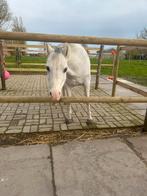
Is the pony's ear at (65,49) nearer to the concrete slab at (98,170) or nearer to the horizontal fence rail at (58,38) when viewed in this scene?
the horizontal fence rail at (58,38)

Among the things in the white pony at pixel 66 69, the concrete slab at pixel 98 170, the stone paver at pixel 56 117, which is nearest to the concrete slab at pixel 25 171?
the concrete slab at pixel 98 170

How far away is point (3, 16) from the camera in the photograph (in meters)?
21.2

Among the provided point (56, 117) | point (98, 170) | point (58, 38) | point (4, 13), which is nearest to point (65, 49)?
point (58, 38)

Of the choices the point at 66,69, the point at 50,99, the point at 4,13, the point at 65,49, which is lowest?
the point at 50,99

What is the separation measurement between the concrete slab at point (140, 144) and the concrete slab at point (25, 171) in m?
1.09

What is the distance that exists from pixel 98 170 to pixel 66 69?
1145mm

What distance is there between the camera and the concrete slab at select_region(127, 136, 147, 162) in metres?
2.23

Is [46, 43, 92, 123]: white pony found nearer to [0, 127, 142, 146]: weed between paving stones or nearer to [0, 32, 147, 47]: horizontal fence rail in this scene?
[0, 32, 147, 47]: horizontal fence rail

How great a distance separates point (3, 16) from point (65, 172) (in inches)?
908

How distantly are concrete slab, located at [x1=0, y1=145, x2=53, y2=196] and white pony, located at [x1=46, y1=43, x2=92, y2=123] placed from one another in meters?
0.70

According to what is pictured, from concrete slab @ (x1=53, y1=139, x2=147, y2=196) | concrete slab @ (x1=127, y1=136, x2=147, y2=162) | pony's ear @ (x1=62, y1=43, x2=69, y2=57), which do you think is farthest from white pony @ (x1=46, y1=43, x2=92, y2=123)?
concrete slab @ (x1=127, y1=136, x2=147, y2=162)

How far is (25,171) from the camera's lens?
6.13 feet

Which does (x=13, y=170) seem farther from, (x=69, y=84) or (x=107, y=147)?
(x=69, y=84)

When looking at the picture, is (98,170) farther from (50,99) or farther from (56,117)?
(56,117)
